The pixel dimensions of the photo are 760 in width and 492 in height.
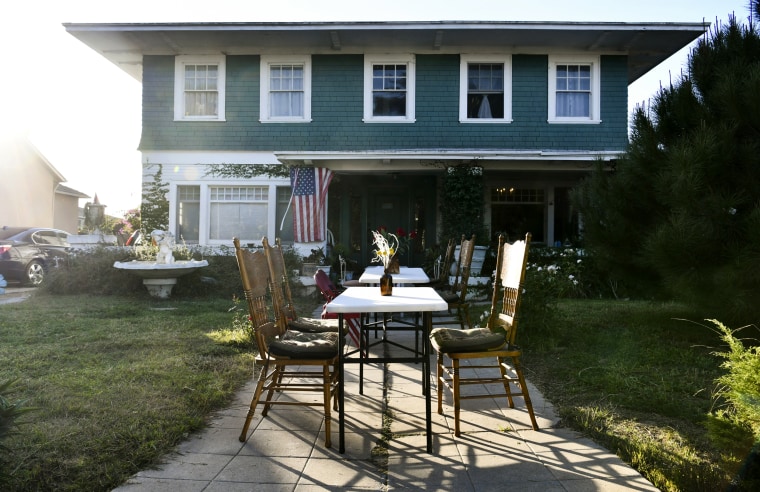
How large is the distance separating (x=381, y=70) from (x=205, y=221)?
5104 millimetres

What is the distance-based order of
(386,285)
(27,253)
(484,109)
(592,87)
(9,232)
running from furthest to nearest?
1. (9,232)
2. (27,253)
3. (484,109)
4. (592,87)
5. (386,285)

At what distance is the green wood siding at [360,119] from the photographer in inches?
475

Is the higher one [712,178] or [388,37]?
[388,37]

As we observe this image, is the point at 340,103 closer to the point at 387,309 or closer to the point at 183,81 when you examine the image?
the point at 183,81

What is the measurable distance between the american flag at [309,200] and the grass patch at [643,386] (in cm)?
572

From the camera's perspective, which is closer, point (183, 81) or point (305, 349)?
point (305, 349)

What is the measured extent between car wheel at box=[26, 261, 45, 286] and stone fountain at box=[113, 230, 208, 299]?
4.78m

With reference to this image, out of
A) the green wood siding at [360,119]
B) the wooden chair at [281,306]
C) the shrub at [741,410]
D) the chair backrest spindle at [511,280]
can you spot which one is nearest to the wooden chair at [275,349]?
the wooden chair at [281,306]

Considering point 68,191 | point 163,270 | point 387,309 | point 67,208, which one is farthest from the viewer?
point 67,208

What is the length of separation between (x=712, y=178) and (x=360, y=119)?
8.24 m

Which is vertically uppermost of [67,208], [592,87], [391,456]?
[592,87]

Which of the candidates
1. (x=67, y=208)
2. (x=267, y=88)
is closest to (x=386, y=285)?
(x=267, y=88)

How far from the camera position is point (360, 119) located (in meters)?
12.2

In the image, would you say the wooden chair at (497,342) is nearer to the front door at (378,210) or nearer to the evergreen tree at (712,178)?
the evergreen tree at (712,178)
